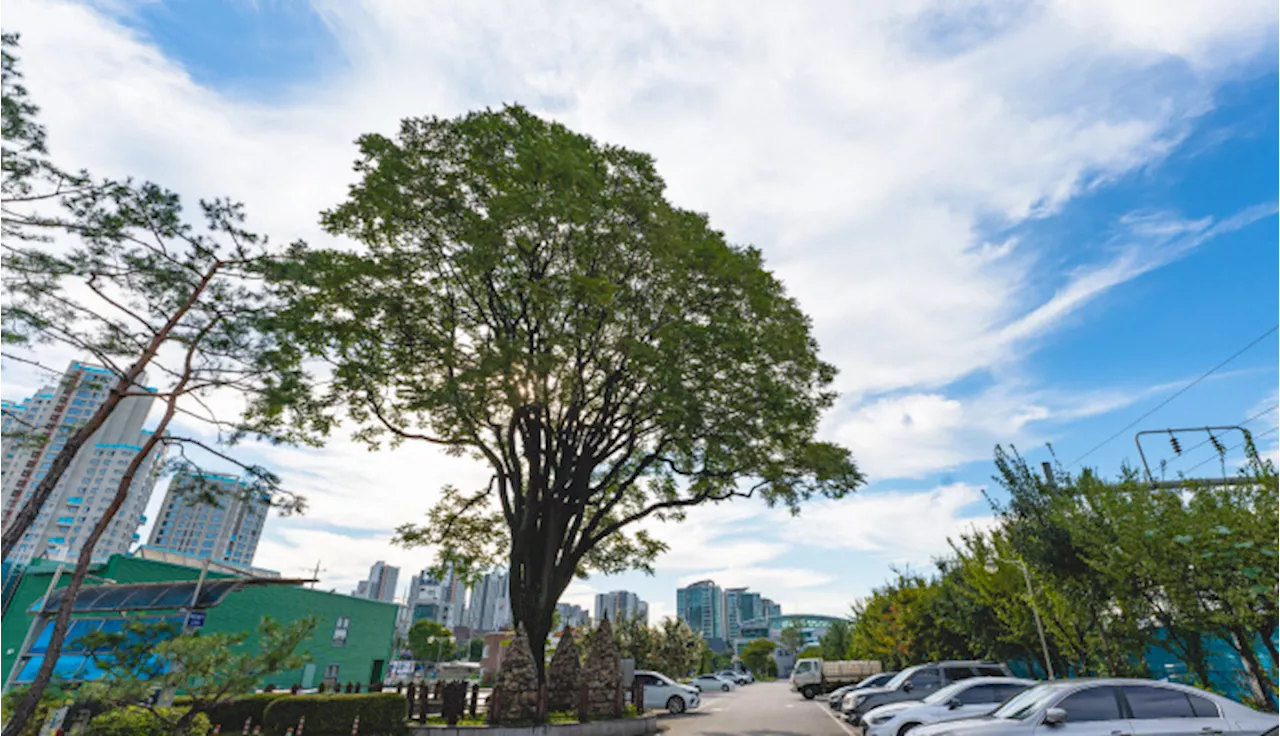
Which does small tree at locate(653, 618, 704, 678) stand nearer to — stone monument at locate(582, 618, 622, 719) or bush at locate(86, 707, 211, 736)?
stone monument at locate(582, 618, 622, 719)

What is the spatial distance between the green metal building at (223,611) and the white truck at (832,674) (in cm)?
2699

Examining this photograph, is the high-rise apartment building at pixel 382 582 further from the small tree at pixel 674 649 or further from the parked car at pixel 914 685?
the parked car at pixel 914 685

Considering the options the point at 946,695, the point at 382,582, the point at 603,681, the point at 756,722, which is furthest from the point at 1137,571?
the point at 382,582

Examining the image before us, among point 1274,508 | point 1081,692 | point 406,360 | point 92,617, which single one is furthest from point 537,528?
point 92,617

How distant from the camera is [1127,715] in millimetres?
7711

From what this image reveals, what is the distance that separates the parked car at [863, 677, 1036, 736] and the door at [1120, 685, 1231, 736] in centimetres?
367

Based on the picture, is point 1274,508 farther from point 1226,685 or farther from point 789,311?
point 789,311

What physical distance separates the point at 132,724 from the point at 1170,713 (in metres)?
17.5

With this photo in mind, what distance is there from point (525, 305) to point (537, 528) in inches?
281

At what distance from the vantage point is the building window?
4359 cm

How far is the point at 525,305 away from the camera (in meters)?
16.6

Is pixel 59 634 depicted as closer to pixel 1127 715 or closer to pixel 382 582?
pixel 1127 715

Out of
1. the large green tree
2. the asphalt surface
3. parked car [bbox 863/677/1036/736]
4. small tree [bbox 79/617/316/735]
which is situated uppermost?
the large green tree

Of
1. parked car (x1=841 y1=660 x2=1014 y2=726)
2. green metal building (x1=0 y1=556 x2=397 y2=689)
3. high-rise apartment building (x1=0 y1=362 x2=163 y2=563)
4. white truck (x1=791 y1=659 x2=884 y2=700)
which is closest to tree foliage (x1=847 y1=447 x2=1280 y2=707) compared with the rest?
parked car (x1=841 y1=660 x2=1014 y2=726)
